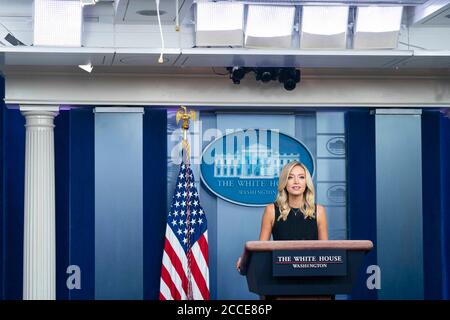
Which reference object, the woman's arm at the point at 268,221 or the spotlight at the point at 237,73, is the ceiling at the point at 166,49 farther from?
the woman's arm at the point at 268,221

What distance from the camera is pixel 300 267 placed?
480cm

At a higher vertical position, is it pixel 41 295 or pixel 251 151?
pixel 251 151

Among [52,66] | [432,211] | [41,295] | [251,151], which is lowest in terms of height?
[41,295]

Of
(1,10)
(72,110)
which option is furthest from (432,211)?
(1,10)

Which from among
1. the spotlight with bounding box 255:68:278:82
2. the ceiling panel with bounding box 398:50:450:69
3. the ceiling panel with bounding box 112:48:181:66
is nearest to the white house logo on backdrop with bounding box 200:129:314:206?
the spotlight with bounding box 255:68:278:82

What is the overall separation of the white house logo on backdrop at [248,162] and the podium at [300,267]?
4175 mm

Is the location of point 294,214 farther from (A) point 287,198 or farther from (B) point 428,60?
(B) point 428,60

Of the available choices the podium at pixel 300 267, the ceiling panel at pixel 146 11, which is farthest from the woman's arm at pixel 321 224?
the ceiling panel at pixel 146 11

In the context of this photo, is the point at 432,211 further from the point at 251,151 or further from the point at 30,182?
the point at 30,182

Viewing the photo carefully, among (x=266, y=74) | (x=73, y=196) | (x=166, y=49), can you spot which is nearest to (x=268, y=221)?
(x=166, y=49)

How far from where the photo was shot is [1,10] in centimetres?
798

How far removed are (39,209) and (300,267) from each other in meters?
4.36

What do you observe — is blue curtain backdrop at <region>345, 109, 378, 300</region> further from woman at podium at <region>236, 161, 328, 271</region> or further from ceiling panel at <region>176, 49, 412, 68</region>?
woman at podium at <region>236, 161, 328, 271</region>
